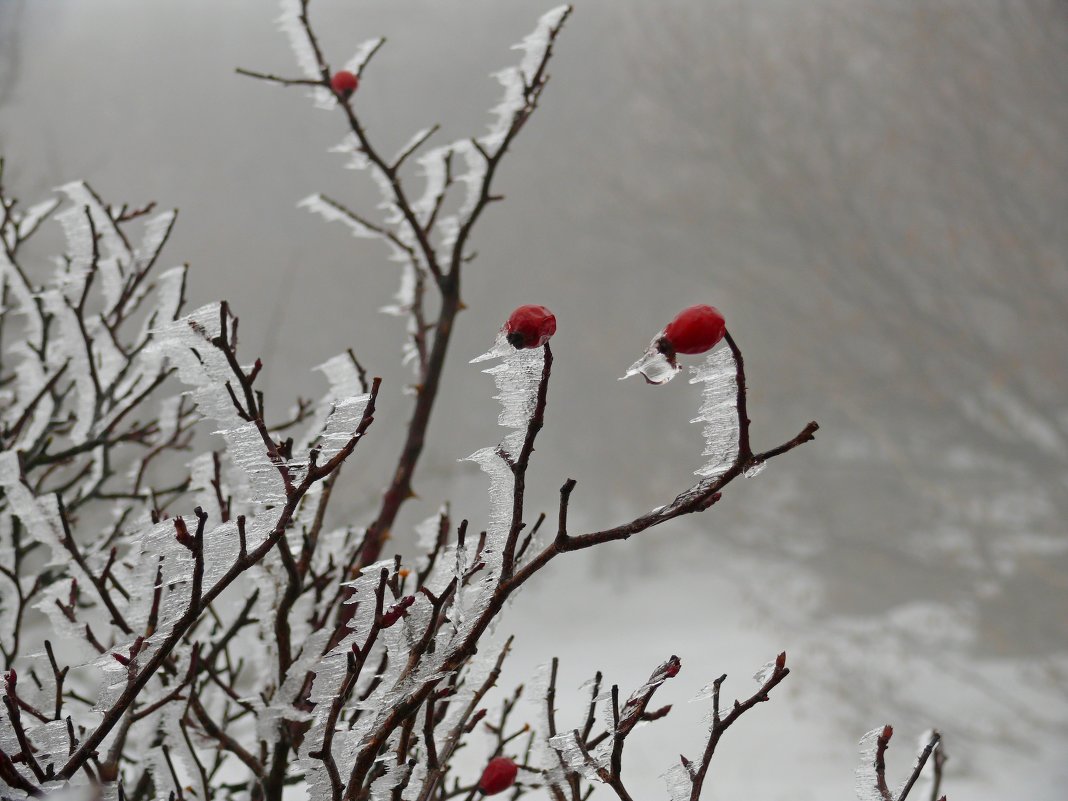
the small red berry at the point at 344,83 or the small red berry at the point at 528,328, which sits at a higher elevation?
the small red berry at the point at 344,83

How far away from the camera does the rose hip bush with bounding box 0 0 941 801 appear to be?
445 millimetres

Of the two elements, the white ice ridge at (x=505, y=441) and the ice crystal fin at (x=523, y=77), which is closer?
the white ice ridge at (x=505, y=441)

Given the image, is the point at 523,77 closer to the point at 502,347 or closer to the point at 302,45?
the point at 302,45

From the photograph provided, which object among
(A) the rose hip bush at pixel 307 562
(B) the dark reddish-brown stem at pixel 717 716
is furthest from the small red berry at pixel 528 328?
(B) the dark reddish-brown stem at pixel 717 716

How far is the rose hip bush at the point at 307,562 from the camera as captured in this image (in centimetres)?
44

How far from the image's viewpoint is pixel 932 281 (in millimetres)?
5781

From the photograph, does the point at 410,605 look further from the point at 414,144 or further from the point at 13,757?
the point at 414,144

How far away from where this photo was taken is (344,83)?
1151mm

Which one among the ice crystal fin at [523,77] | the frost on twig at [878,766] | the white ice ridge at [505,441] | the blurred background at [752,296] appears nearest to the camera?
the white ice ridge at [505,441]

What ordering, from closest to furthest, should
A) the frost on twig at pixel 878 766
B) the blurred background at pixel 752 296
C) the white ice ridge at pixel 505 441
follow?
the white ice ridge at pixel 505 441 < the frost on twig at pixel 878 766 < the blurred background at pixel 752 296

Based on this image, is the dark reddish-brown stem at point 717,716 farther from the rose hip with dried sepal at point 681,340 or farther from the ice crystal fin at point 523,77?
the ice crystal fin at point 523,77

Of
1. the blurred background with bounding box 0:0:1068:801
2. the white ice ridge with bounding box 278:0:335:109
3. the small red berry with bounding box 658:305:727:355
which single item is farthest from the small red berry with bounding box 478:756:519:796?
the blurred background with bounding box 0:0:1068:801

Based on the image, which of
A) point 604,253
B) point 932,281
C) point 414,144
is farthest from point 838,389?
point 414,144

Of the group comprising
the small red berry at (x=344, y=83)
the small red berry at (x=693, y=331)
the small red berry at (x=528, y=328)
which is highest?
the small red berry at (x=344, y=83)
